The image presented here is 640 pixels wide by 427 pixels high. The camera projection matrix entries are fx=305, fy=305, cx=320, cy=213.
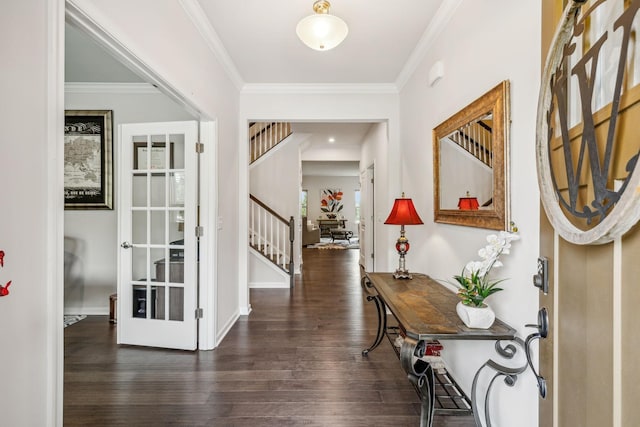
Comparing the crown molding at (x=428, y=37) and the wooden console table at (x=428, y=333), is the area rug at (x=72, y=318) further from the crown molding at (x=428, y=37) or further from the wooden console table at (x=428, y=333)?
the crown molding at (x=428, y=37)

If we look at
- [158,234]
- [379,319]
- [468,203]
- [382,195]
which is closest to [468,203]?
[468,203]

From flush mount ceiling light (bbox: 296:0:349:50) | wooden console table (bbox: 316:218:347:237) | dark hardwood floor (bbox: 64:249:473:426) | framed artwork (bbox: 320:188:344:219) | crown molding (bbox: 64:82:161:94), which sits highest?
crown molding (bbox: 64:82:161:94)

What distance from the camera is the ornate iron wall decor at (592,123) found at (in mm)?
673

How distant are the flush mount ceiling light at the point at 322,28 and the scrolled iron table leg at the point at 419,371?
1935mm

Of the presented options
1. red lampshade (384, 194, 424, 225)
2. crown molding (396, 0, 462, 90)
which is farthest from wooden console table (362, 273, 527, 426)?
crown molding (396, 0, 462, 90)

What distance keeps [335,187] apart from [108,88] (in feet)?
34.0

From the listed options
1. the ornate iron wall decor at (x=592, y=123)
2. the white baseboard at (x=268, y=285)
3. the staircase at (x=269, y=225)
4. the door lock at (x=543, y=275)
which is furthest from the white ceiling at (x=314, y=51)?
the white baseboard at (x=268, y=285)

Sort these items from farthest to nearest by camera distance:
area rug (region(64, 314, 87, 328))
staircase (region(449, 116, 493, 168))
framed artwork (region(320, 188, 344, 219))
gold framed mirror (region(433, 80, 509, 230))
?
framed artwork (region(320, 188, 344, 219)) < area rug (region(64, 314, 87, 328)) < staircase (region(449, 116, 493, 168)) < gold framed mirror (region(433, 80, 509, 230))

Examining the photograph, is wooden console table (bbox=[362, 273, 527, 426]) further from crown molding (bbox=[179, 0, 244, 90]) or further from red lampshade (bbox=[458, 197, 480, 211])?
crown molding (bbox=[179, 0, 244, 90])

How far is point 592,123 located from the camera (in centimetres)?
79

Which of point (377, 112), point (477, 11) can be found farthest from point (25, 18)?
point (377, 112)

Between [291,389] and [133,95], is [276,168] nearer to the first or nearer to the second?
[133,95]

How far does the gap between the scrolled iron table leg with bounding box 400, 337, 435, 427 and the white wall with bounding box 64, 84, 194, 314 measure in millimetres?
3293

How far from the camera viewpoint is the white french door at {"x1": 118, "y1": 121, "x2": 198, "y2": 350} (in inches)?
107
